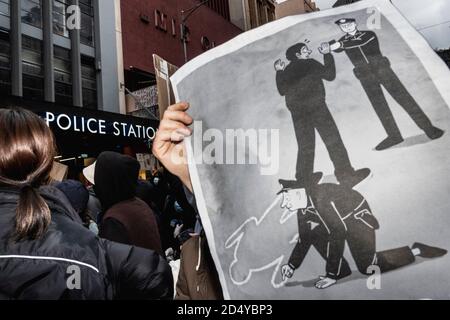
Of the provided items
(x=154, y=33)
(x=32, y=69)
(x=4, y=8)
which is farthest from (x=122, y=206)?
(x=154, y=33)

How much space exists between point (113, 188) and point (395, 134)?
1806 mm

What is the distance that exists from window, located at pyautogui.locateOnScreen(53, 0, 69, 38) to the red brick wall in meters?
1.92

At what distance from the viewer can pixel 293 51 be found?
81 centimetres

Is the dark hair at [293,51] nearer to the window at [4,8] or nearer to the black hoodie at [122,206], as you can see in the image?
the black hoodie at [122,206]

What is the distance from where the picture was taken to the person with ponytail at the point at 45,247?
0.92 meters

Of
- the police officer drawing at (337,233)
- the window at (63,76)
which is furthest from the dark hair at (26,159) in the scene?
the window at (63,76)

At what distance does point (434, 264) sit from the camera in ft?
2.00

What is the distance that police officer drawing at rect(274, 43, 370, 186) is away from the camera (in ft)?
2.26

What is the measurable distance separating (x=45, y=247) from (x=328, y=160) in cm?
81

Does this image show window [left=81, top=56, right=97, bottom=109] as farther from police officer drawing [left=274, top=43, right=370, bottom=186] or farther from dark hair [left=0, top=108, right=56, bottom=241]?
police officer drawing [left=274, top=43, right=370, bottom=186]

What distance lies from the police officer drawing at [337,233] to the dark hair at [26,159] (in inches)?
29.5

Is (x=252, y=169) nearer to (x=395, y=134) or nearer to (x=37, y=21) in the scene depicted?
(x=395, y=134)

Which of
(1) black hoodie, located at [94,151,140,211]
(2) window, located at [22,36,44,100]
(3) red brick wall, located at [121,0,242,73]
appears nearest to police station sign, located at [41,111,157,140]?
(2) window, located at [22,36,44,100]
